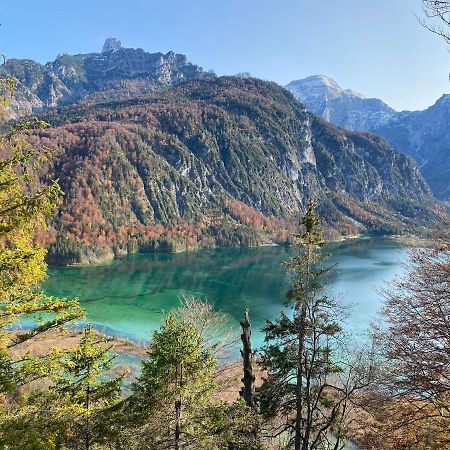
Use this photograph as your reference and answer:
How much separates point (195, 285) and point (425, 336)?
88.7 metres

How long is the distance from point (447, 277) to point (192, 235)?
177 meters

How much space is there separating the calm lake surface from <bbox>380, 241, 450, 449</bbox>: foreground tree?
30.5m

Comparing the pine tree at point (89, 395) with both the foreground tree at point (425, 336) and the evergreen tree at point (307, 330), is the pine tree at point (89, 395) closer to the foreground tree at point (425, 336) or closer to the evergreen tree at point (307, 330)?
the foreground tree at point (425, 336)

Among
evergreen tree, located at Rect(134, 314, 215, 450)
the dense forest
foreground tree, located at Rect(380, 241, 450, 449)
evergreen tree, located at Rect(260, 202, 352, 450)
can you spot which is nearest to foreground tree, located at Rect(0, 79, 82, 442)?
the dense forest

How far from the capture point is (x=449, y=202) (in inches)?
521

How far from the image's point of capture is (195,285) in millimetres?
97250

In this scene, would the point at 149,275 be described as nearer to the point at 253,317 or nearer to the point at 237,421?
the point at 253,317

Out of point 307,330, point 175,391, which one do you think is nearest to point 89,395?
point 175,391

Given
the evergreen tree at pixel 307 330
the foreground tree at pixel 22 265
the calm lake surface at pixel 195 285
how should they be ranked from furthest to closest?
the calm lake surface at pixel 195 285 → the evergreen tree at pixel 307 330 → the foreground tree at pixel 22 265

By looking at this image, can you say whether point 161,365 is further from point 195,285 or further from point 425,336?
point 195,285

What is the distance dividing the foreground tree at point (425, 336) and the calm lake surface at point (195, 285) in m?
30.5

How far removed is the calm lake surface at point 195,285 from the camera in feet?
216

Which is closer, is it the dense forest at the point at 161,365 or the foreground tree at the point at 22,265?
the foreground tree at the point at 22,265

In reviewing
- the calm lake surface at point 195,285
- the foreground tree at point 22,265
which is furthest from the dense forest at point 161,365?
the calm lake surface at point 195,285
